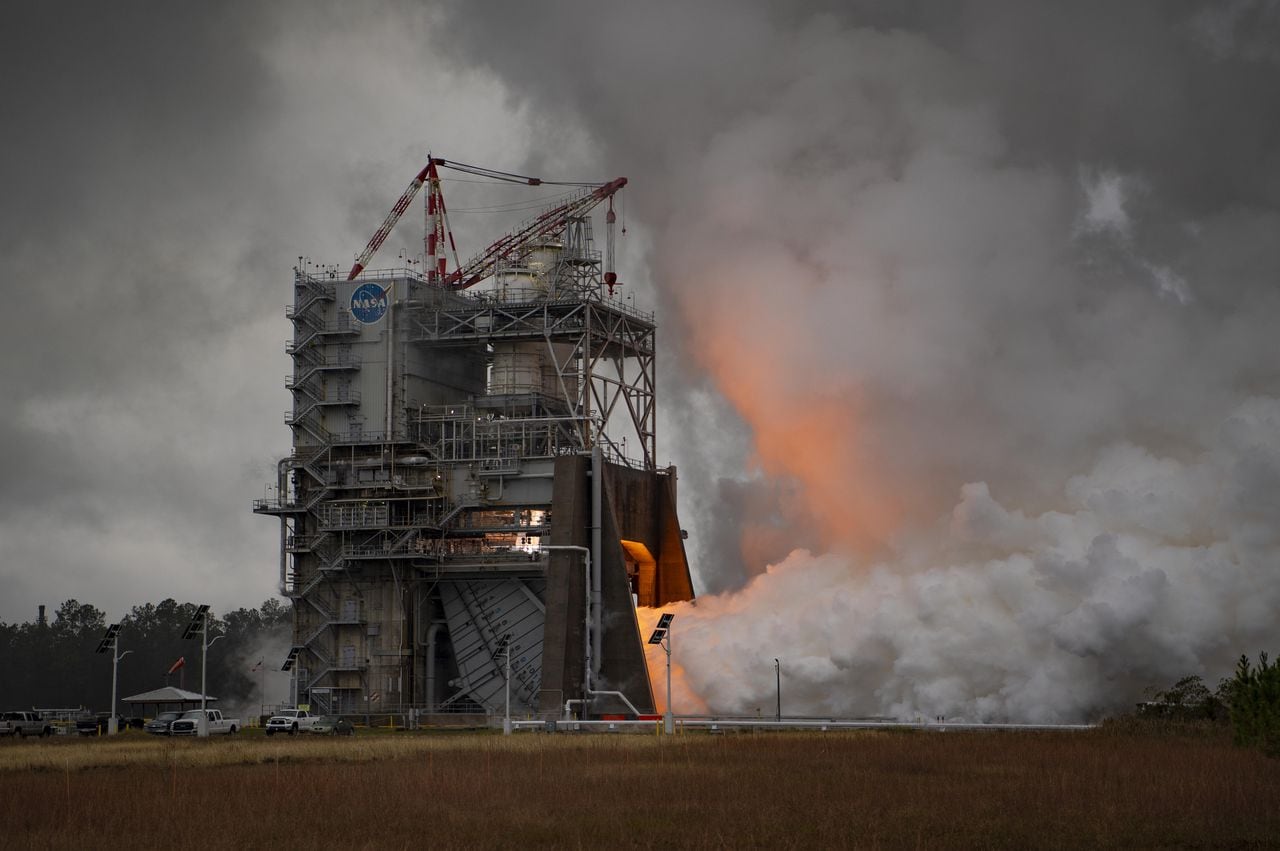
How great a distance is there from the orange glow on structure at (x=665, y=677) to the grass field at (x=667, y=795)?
120 ft

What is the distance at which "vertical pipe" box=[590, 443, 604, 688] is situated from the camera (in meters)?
104

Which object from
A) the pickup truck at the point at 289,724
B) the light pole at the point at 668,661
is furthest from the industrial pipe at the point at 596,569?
the pickup truck at the point at 289,724

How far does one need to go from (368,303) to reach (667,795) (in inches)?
2715

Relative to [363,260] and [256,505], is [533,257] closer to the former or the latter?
[363,260]

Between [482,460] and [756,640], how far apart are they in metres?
20.6

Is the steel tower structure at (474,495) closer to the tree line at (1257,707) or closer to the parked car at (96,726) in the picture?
the parked car at (96,726)

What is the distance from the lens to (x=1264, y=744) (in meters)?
61.7

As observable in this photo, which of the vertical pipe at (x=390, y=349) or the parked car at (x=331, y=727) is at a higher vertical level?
the vertical pipe at (x=390, y=349)

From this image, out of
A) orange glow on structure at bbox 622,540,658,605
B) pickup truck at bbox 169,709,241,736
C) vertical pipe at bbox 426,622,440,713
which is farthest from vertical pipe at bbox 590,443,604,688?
pickup truck at bbox 169,709,241,736

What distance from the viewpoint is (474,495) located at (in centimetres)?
10862

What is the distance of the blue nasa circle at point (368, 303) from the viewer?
4518 inches

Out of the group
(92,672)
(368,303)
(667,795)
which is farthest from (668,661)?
(92,672)

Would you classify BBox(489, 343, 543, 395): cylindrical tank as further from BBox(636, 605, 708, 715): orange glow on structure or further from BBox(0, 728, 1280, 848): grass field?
BBox(0, 728, 1280, 848): grass field

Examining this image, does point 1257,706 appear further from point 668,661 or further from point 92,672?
point 92,672
